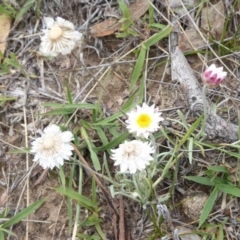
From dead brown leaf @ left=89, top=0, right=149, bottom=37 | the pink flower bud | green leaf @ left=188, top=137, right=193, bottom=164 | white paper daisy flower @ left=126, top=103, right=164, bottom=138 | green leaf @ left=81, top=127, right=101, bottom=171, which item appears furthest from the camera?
dead brown leaf @ left=89, top=0, right=149, bottom=37

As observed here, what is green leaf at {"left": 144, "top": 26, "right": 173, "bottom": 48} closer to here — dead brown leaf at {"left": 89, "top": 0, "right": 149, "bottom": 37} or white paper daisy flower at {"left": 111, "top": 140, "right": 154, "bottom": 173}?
dead brown leaf at {"left": 89, "top": 0, "right": 149, "bottom": 37}

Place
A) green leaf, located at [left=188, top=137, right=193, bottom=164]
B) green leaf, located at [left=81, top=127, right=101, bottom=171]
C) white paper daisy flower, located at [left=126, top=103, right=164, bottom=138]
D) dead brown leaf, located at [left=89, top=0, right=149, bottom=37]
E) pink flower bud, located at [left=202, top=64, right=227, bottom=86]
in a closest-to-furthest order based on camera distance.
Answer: pink flower bud, located at [left=202, top=64, right=227, bottom=86] → white paper daisy flower, located at [left=126, top=103, right=164, bottom=138] → green leaf, located at [left=188, top=137, right=193, bottom=164] → green leaf, located at [left=81, top=127, right=101, bottom=171] → dead brown leaf, located at [left=89, top=0, right=149, bottom=37]

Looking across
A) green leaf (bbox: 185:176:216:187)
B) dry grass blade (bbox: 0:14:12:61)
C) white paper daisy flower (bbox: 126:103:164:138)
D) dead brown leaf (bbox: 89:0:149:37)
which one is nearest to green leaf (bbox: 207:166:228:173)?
green leaf (bbox: 185:176:216:187)

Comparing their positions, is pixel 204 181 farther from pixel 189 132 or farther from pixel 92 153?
pixel 92 153

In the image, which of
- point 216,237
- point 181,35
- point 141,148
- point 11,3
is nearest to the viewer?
point 141,148

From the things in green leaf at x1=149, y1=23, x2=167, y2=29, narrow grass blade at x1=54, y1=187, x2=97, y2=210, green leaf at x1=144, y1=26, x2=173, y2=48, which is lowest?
narrow grass blade at x1=54, y1=187, x2=97, y2=210

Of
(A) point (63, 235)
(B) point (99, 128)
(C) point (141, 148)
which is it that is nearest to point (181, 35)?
(B) point (99, 128)

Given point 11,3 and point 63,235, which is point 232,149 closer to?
point 63,235
